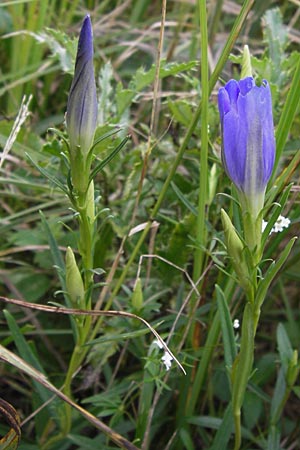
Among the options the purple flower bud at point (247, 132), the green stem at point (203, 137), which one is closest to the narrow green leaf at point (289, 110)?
the green stem at point (203, 137)

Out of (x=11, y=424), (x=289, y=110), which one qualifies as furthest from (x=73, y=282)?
(x=289, y=110)

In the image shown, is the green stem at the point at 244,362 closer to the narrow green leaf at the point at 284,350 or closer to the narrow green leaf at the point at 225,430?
the narrow green leaf at the point at 225,430

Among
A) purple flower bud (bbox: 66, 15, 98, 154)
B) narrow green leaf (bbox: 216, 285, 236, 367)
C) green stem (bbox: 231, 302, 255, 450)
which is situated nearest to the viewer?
purple flower bud (bbox: 66, 15, 98, 154)

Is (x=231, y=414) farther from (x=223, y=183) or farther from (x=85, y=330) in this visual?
(x=223, y=183)

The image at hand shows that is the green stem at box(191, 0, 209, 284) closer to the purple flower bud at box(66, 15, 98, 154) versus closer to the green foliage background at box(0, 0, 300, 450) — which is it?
the green foliage background at box(0, 0, 300, 450)

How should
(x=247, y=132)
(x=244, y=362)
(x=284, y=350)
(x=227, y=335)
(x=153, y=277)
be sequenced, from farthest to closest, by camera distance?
(x=153, y=277) < (x=284, y=350) < (x=227, y=335) < (x=244, y=362) < (x=247, y=132)

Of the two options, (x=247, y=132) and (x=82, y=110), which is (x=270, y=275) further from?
(x=82, y=110)

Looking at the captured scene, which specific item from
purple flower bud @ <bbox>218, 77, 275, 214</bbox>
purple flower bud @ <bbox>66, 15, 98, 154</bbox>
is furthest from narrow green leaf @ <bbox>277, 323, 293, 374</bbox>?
purple flower bud @ <bbox>66, 15, 98, 154</bbox>
